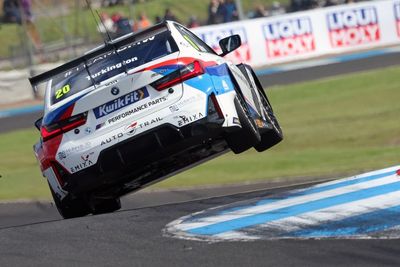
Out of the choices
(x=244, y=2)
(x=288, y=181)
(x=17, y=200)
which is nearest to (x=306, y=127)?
(x=288, y=181)

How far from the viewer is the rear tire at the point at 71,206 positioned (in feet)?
29.1

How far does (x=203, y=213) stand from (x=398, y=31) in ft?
73.2

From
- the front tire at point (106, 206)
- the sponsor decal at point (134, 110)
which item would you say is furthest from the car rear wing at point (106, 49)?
the front tire at point (106, 206)

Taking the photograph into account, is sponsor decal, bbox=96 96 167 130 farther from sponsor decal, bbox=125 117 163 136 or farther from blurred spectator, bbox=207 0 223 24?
blurred spectator, bbox=207 0 223 24

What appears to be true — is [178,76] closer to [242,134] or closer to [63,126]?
[242,134]

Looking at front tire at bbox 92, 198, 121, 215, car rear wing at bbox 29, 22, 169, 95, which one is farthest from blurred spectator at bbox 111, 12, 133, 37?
car rear wing at bbox 29, 22, 169, 95

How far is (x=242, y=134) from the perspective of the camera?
8664 millimetres

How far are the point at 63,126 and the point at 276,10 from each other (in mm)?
23737

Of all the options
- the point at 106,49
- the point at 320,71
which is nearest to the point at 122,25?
the point at 320,71

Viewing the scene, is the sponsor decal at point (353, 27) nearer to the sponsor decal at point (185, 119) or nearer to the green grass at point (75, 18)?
the green grass at point (75, 18)

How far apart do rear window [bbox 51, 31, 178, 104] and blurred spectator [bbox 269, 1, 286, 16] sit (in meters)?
22.7

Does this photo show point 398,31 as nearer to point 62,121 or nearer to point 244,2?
point 244,2

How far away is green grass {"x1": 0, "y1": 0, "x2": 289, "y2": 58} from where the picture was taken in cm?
2786

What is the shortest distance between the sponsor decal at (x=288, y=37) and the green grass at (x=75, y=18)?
4151 millimetres
